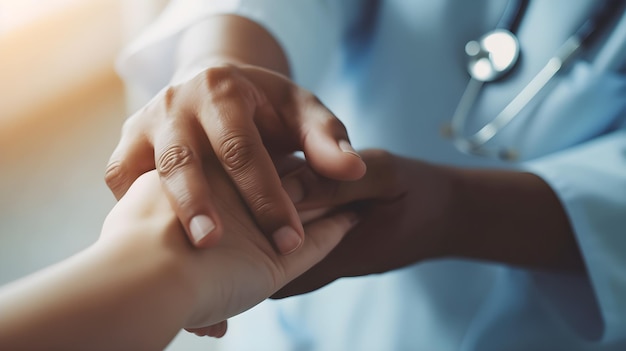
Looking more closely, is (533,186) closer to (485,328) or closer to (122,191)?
(485,328)

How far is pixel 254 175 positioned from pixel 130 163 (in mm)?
114

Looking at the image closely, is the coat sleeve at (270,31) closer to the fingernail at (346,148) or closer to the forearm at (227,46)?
the forearm at (227,46)

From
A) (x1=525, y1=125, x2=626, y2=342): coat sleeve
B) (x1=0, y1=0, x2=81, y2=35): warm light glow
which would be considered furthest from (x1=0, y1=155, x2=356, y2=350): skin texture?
(x1=0, y1=0, x2=81, y2=35): warm light glow

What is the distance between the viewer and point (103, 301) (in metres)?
0.31

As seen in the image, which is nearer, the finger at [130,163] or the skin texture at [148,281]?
the skin texture at [148,281]

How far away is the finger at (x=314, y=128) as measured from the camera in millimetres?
425

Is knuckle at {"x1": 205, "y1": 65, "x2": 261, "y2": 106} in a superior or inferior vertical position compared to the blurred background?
superior

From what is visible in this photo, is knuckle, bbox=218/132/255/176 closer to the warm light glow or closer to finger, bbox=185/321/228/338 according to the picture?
finger, bbox=185/321/228/338

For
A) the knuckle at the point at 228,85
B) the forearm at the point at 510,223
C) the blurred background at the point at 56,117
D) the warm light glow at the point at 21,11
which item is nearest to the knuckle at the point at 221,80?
the knuckle at the point at 228,85

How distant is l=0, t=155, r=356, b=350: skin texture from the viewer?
287 millimetres

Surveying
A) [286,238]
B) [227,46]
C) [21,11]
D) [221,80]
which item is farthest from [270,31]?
[21,11]

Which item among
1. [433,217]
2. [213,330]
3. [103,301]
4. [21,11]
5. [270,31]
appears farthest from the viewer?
[21,11]

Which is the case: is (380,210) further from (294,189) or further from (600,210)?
(600,210)

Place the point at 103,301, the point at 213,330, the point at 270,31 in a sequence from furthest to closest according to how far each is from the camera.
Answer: the point at 270,31 < the point at 213,330 < the point at 103,301
